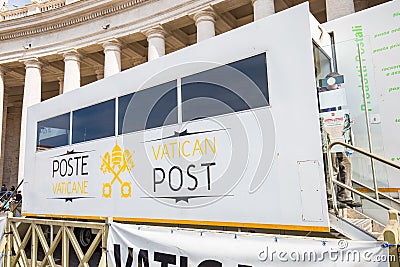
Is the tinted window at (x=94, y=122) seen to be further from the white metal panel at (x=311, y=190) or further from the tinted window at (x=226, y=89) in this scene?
the white metal panel at (x=311, y=190)

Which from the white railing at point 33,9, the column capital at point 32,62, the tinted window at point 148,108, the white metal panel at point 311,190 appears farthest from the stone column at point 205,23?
the white metal panel at point 311,190

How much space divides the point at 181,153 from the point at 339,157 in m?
2.25

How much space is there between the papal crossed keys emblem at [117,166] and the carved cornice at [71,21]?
552 inches

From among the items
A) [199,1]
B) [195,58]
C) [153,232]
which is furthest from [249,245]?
[199,1]

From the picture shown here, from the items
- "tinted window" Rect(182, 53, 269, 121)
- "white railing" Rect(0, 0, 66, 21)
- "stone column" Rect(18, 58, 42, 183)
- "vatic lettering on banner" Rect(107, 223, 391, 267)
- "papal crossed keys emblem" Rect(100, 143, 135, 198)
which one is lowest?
"vatic lettering on banner" Rect(107, 223, 391, 267)

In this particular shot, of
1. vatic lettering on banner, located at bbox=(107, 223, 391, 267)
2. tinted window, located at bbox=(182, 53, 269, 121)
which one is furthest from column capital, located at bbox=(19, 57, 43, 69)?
vatic lettering on banner, located at bbox=(107, 223, 391, 267)

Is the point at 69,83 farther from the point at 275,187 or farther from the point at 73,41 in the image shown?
the point at 275,187

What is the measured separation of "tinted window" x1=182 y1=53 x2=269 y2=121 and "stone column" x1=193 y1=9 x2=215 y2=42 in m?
11.2

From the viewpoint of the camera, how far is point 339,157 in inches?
173

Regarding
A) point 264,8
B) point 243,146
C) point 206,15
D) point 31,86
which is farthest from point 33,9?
point 243,146

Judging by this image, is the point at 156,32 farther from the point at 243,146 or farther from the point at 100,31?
the point at 243,146

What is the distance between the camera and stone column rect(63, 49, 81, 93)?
18938 millimetres

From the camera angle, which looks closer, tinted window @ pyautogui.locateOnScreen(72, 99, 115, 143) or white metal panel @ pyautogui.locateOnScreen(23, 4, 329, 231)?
white metal panel @ pyautogui.locateOnScreen(23, 4, 329, 231)

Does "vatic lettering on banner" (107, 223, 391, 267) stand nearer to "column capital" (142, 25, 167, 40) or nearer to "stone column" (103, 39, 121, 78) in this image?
"column capital" (142, 25, 167, 40)
